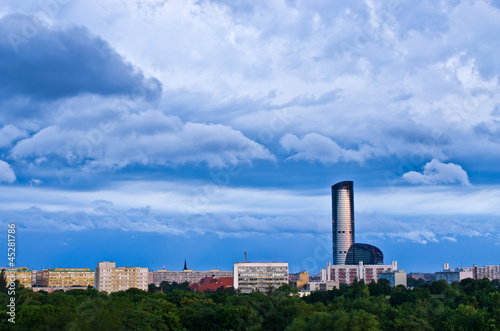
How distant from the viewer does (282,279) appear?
432ft

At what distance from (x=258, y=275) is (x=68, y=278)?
6343cm

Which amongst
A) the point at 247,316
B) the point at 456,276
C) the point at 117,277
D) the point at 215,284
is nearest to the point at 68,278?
the point at 117,277

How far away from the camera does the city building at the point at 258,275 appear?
132 metres

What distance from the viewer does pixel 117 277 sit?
456 ft

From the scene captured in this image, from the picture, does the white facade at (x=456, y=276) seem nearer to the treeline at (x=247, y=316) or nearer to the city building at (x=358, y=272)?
the city building at (x=358, y=272)

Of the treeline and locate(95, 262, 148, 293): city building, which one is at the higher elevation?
locate(95, 262, 148, 293): city building

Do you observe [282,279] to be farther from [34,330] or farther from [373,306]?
[34,330]

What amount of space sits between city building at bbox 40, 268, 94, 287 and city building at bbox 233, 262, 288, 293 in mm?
54389

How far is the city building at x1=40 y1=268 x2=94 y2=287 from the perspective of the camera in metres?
169

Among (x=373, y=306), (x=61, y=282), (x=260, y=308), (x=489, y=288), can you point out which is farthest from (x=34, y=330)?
(x=61, y=282)

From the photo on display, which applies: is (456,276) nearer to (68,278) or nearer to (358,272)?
(358,272)

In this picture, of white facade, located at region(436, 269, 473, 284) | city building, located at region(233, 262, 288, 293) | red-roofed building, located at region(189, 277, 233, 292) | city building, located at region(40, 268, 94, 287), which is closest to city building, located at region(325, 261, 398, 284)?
white facade, located at region(436, 269, 473, 284)

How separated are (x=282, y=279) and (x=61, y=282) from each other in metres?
69.8

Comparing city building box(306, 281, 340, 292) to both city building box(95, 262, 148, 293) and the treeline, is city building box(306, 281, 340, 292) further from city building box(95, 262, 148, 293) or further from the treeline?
the treeline
